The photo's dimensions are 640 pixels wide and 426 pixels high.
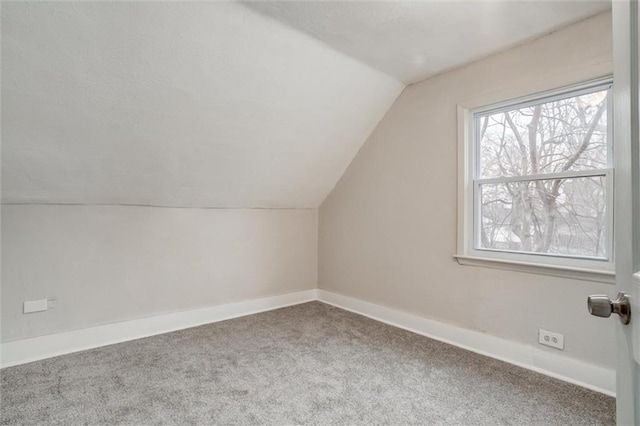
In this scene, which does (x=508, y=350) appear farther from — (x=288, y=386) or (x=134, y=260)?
(x=134, y=260)

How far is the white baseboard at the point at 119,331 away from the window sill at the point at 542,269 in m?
2.12

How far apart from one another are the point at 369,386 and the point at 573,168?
1.92 metres

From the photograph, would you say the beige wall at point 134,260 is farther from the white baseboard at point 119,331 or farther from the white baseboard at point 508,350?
the white baseboard at point 508,350

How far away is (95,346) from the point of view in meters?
2.63

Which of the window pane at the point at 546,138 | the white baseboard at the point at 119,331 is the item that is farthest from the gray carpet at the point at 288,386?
the window pane at the point at 546,138

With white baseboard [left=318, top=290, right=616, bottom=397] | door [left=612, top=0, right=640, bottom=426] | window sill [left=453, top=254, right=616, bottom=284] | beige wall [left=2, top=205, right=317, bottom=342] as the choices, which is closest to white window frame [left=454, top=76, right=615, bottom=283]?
window sill [left=453, top=254, right=616, bottom=284]

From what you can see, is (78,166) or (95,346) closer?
(78,166)

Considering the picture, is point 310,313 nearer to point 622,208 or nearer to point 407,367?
point 407,367

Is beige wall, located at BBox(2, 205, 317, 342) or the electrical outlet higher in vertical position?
beige wall, located at BBox(2, 205, 317, 342)

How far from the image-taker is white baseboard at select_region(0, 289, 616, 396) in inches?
82.8

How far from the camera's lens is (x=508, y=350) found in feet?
7.87

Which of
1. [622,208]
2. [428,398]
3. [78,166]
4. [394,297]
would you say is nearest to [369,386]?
[428,398]

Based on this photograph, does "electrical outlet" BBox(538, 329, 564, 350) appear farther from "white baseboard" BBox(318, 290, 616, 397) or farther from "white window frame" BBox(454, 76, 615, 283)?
"white window frame" BBox(454, 76, 615, 283)

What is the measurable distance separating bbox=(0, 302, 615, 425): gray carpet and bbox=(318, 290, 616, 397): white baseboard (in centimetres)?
9
